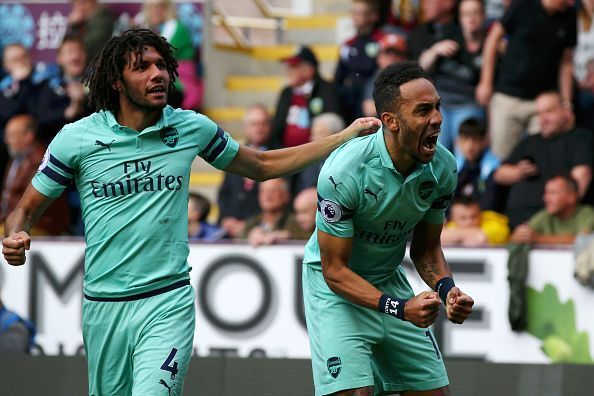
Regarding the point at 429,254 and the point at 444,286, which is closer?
the point at 444,286

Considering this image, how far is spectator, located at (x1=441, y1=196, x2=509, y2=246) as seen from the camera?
410 inches

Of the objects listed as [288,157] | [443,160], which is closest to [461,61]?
[288,157]

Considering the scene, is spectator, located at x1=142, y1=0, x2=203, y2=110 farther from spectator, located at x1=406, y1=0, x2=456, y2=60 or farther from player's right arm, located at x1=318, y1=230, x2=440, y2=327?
player's right arm, located at x1=318, y1=230, x2=440, y2=327

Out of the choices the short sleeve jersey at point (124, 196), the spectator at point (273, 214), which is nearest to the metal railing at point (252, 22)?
the spectator at point (273, 214)

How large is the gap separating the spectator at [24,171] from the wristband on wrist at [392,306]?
6.50 m

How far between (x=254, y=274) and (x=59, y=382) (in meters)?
1.88

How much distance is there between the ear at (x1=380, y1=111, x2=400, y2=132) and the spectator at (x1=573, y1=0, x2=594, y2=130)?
5901 millimetres

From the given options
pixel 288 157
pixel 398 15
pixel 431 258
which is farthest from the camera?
pixel 398 15

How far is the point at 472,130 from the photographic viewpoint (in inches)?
448

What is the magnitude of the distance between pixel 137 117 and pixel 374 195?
123 cm

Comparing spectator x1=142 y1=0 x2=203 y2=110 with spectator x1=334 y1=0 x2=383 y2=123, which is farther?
spectator x1=142 y1=0 x2=203 y2=110

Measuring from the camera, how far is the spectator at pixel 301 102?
12617 mm

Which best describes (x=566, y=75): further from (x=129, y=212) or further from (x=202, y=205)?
(x=129, y=212)

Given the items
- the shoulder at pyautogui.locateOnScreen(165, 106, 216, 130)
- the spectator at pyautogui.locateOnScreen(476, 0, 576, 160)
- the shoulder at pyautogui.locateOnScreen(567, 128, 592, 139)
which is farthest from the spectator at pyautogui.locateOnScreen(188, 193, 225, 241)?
the shoulder at pyautogui.locateOnScreen(165, 106, 216, 130)
